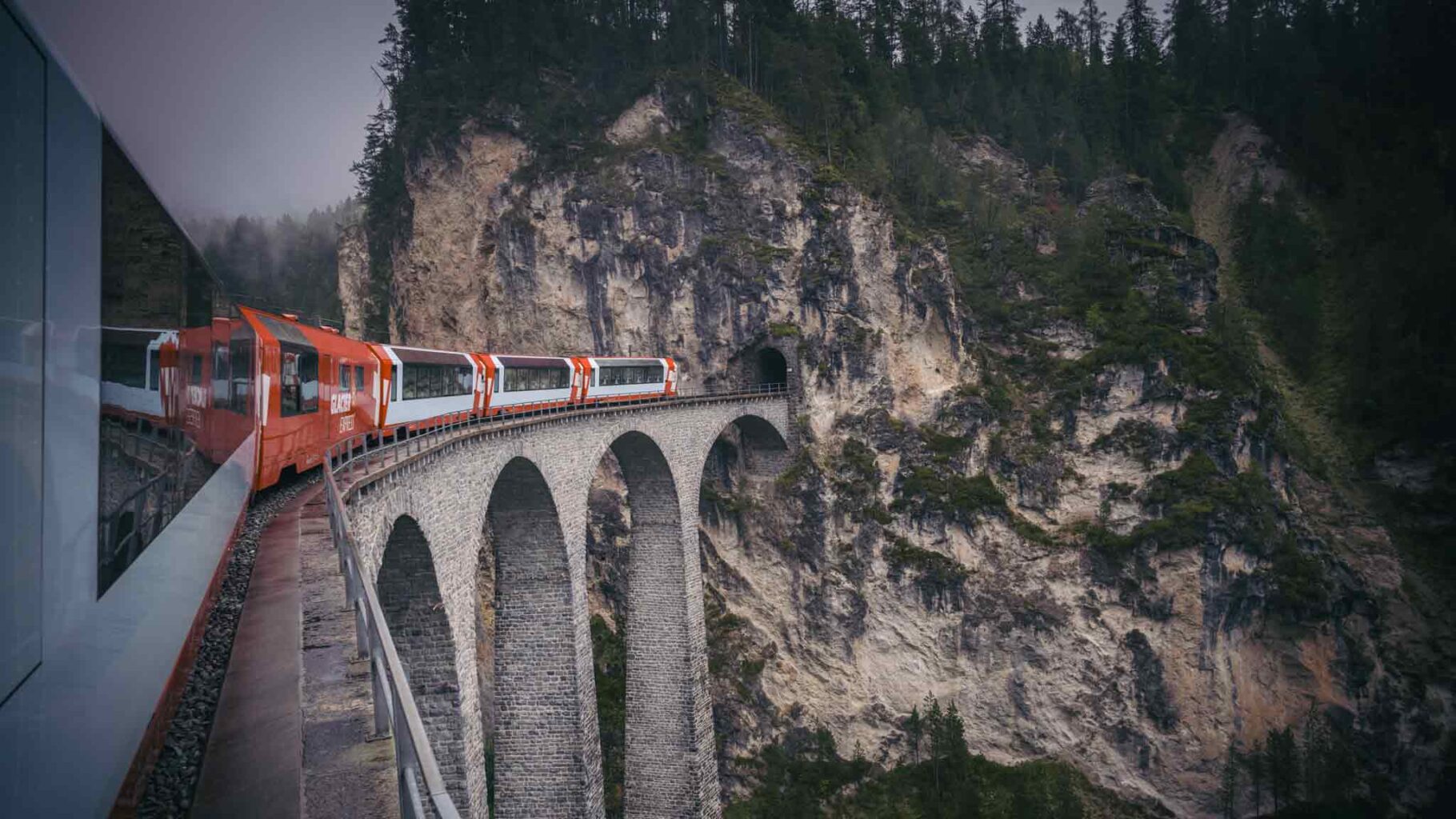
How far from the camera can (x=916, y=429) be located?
108ft

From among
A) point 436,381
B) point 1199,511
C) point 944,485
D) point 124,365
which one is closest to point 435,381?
point 436,381

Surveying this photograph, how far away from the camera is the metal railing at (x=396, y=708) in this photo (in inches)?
91.0

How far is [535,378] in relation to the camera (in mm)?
20594

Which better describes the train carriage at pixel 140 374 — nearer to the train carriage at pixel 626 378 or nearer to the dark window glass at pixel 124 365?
the dark window glass at pixel 124 365

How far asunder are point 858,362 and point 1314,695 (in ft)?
71.7

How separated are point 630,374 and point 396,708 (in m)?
23.5

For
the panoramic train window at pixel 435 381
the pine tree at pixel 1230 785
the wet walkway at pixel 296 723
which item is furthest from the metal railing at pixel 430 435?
the pine tree at pixel 1230 785

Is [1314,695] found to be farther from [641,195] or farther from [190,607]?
Answer: [190,607]

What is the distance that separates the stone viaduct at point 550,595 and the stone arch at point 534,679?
0.03m

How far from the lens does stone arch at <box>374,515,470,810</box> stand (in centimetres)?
1179

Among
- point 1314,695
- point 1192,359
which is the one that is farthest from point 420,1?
point 1314,695

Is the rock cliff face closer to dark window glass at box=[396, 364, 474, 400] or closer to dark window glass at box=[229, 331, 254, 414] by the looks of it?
dark window glass at box=[396, 364, 474, 400]

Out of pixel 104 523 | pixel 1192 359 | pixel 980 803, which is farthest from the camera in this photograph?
pixel 1192 359

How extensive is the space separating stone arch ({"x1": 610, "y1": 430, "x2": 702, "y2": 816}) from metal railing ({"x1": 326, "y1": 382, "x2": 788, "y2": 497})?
293 centimetres
